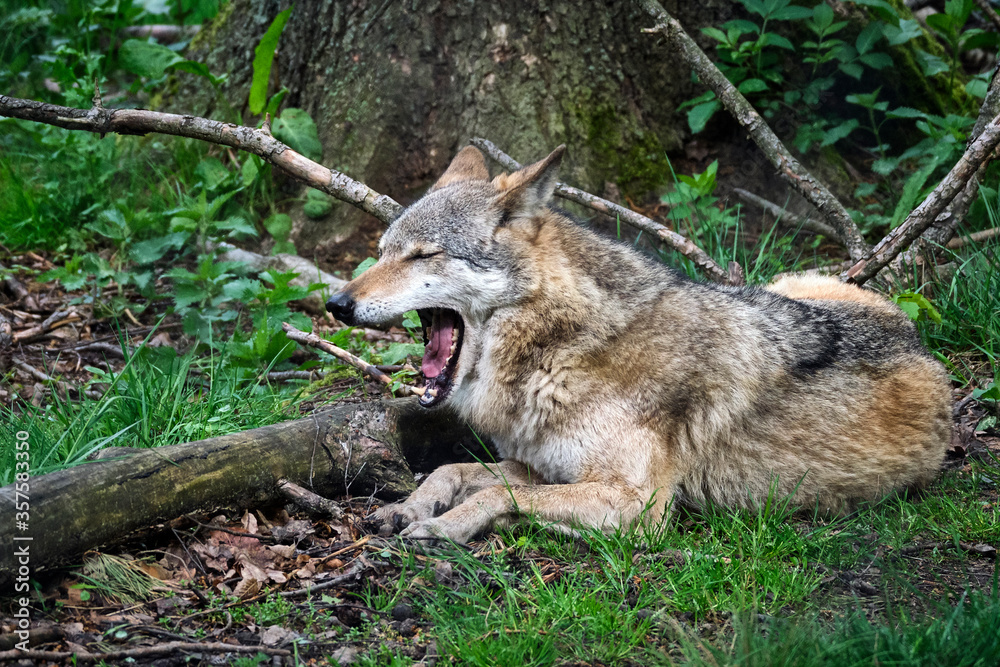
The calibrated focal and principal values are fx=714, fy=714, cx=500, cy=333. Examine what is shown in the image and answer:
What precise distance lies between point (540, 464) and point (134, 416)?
7.13ft

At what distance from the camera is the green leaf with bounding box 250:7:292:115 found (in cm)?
602

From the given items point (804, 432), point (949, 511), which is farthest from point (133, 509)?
point (949, 511)

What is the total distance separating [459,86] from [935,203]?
12.9ft

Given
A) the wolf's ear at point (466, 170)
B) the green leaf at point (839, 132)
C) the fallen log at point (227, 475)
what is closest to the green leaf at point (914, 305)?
the green leaf at point (839, 132)

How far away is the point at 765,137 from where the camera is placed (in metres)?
5.54

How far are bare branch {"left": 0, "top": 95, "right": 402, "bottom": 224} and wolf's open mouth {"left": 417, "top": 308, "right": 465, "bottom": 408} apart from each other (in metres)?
0.93

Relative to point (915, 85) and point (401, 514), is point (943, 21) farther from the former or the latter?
point (401, 514)

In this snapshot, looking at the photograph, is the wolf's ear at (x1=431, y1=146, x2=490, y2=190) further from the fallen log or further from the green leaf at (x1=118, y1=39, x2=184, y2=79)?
the green leaf at (x1=118, y1=39, x2=184, y2=79)

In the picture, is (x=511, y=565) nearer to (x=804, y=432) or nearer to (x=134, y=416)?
(x=804, y=432)

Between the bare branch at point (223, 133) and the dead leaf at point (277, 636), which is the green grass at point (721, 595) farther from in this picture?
the bare branch at point (223, 133)

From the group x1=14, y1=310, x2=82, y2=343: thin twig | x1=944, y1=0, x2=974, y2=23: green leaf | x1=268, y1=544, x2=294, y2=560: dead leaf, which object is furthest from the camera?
x1=944, y1=0, x2=974, y2=23: green leaf

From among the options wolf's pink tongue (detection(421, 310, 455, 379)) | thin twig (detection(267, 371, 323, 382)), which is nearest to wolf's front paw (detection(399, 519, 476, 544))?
wolf's pink tongue (detection(421, 310, 455, 379))

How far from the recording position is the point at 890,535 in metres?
3.34

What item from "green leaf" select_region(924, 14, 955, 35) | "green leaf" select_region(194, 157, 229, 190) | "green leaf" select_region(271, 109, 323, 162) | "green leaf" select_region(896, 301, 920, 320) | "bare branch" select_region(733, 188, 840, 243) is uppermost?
"green leaf" select_region(924, 14, 955, 35)
